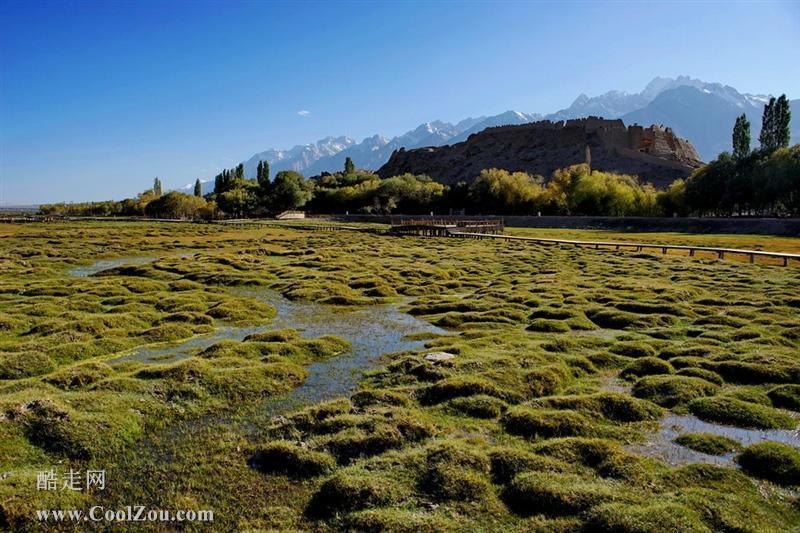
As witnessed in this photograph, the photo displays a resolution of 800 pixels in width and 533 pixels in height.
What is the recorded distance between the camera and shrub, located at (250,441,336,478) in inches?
402

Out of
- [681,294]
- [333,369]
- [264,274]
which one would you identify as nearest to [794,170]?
[681,294]

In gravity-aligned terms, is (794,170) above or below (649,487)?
above

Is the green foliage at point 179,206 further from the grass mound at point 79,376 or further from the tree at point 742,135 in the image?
the grass mound at point 79,376

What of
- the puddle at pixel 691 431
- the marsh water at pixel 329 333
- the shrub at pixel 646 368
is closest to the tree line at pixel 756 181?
the marsh water at pixel 329 333

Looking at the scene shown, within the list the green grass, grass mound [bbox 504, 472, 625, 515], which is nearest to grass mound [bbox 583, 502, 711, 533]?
the green grass

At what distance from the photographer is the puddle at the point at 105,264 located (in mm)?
42047

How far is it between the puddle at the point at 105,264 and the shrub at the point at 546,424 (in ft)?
125

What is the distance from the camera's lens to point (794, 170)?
268 ft

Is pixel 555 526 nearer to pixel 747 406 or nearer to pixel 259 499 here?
pixel 259 499

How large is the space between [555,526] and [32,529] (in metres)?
8.48

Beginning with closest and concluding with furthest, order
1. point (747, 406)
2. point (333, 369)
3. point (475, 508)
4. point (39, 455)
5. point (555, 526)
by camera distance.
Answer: point (555, 526), point (475, 508), point (39, 455), point (747, 406), point (333, 369)

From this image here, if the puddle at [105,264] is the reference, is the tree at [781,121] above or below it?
above

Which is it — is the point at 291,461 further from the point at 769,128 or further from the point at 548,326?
the point at 769,128

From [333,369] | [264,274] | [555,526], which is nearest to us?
[555,526]
